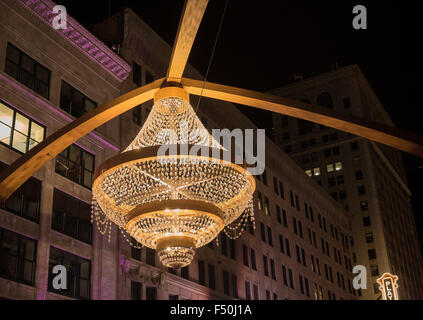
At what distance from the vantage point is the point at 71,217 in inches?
1084

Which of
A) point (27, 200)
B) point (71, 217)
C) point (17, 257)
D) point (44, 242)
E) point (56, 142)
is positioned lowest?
point (56, 142)

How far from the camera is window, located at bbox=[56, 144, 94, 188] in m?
27.9

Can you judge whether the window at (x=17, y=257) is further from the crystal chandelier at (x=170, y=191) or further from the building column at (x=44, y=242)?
the crystal chandelier at (x=170, y=191)

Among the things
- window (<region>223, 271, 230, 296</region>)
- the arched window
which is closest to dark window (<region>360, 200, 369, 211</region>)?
the arched window

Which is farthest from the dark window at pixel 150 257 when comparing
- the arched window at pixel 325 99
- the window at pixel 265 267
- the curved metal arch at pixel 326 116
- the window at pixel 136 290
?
the arched window at pixel 325 99

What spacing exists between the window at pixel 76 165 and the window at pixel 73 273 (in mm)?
3781

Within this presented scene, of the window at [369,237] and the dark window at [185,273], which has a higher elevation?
the window at [369,237]

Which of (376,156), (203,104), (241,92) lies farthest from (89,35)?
(376,156)

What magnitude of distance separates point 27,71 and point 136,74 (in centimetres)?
965

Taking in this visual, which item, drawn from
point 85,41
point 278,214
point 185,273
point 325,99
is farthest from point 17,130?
point 325,99

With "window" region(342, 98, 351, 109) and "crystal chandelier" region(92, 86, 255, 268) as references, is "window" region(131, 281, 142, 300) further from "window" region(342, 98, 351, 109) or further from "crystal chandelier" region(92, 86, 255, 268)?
"window" region(342, 98, 351, 109)

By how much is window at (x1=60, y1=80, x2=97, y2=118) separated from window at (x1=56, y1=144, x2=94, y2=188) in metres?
1.93

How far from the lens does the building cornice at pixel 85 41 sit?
1102 inches

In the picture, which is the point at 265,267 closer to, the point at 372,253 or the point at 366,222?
the point at 372,253
